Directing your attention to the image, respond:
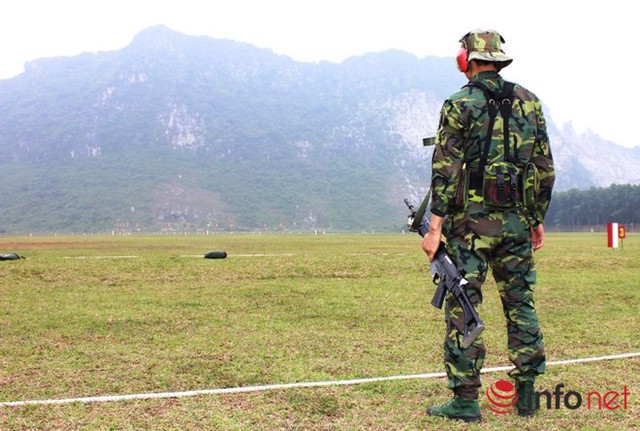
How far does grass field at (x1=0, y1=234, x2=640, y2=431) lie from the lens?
17.9 ft

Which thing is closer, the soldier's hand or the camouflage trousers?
the camouflage trousers

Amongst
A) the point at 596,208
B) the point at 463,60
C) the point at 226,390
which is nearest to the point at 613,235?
the point at 463,60

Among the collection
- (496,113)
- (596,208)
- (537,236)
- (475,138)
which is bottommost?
(596,208)

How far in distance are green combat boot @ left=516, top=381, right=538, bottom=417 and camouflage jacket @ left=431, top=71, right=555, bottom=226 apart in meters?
1.37

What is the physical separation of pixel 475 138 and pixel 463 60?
2.42 ft

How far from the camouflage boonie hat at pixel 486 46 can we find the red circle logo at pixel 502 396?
284 centimetres

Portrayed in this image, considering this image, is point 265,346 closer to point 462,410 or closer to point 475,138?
point 462,410

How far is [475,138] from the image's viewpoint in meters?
5.46

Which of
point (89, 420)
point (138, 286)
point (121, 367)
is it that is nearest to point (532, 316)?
point (89, 420)

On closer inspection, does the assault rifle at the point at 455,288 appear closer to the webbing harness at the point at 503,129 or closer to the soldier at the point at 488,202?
the soldier at the point at 488,202

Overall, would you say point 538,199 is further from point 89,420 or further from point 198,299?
point 198,299

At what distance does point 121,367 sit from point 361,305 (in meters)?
6.21

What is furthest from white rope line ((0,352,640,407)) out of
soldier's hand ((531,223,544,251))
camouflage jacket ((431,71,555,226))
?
camouflage jacket ((431,71,555,226))

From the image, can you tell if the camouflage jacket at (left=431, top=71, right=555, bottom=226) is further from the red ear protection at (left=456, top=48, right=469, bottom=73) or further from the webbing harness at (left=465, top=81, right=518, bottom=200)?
the red ear protection at (left=456, top=48, right=469, bottom=73)
